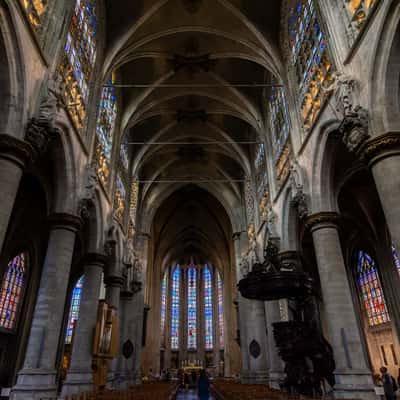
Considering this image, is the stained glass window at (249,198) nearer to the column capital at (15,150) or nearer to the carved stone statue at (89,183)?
the carved stone statue at (89,183)

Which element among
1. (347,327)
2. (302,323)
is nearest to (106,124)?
(302,323)

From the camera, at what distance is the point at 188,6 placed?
1766cm

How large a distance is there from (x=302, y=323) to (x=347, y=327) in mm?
1664

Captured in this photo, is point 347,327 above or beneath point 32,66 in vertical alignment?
beneath

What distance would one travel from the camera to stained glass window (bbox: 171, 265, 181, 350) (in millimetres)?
43612

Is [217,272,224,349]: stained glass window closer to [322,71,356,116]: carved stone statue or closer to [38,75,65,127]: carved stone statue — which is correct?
[322,71,356,116]: carved stone statue

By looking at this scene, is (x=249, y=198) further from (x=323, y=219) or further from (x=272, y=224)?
(x=323, y=219)

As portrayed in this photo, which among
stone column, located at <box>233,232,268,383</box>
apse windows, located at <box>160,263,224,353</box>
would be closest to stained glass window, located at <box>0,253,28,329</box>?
stone column, located at <box>233,232,268,383</box>

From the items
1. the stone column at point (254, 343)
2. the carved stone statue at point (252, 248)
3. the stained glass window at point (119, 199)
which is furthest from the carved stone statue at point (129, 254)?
the stone column at point (254, 343)

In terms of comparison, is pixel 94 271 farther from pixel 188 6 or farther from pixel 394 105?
pixel 188 6

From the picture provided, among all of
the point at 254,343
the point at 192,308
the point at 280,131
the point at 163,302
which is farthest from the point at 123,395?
the point at 192,308

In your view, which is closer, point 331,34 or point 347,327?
point 347,327

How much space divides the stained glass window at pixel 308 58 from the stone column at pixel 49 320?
9305mm

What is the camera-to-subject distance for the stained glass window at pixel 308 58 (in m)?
12.5
